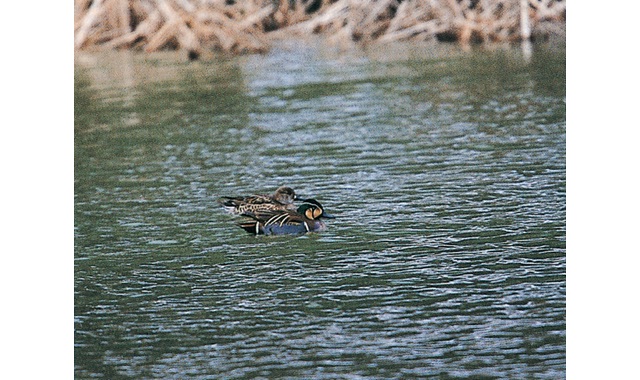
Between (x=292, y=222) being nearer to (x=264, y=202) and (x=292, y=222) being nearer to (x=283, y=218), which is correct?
(x=283, y=218)

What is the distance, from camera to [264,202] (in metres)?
11.0

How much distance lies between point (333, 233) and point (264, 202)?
0.86 meters

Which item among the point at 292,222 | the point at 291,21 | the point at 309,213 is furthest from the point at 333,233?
the point at 291,21

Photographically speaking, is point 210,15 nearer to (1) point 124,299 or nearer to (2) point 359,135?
(2) point 359,135

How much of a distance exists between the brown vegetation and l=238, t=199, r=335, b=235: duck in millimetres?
11797

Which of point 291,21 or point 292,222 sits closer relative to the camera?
point 292,222

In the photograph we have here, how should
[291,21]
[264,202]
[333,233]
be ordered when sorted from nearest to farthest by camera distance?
1. [333,233]
2. [264,202]
3. [291,21]

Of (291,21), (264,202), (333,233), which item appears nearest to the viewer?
(333,233)

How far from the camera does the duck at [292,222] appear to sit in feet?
34.7

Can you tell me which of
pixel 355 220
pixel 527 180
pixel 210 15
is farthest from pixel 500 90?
pixel 210 15

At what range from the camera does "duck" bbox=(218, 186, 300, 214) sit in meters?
10.9

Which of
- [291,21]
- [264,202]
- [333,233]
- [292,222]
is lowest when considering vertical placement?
[333,233]

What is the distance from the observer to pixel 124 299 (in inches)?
366
